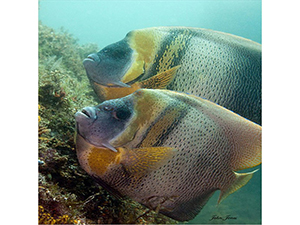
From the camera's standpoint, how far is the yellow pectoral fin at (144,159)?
0.85 m

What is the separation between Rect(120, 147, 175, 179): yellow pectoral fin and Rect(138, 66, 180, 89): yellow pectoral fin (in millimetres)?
334

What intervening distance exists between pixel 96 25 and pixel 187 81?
80543 millimetres

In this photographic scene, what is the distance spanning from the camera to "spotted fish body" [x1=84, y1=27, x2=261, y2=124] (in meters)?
1.02

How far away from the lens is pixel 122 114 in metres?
0.85

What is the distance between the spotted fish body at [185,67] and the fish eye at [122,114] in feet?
0.73

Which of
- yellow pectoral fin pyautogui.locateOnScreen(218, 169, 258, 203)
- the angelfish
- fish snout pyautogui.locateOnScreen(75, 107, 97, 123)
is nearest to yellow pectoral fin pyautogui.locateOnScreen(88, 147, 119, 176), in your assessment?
the angelfish

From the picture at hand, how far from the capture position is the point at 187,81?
1.04 metres

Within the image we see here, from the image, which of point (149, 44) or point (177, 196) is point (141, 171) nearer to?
point (177, 196)

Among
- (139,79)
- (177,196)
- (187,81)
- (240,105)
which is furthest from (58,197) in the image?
(240,105)

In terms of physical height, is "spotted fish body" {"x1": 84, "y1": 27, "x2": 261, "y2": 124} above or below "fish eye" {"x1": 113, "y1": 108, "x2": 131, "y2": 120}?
above

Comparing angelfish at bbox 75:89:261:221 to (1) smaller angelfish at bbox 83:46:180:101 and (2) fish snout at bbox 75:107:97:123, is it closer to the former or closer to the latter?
(2) fish snout at bbox 75:107:97:123

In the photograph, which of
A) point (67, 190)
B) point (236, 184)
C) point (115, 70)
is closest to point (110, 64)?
point (115, 70)

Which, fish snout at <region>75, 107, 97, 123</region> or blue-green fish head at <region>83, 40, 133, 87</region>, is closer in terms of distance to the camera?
fish snout at <region>75, 107, 97, 123</region>

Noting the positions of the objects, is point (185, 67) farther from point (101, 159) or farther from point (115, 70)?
point (101, 159)
